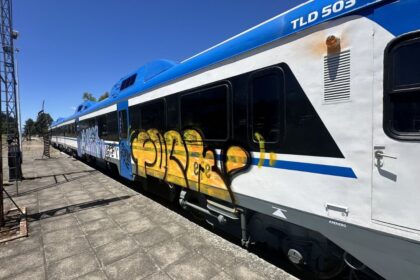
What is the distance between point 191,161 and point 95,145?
8632 mm

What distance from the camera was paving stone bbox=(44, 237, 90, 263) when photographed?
395 cm

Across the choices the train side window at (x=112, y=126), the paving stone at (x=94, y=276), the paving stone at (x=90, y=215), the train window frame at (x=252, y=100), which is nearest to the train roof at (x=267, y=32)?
the train window frame at (x=252, y=100)

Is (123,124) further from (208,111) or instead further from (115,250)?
(208,111)

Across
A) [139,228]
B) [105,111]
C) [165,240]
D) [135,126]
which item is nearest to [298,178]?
[165,240]

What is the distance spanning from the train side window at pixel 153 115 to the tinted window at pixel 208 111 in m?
0.91

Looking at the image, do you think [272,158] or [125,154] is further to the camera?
[125,154]

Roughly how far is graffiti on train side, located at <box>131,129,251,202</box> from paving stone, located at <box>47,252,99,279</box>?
6.02 feet

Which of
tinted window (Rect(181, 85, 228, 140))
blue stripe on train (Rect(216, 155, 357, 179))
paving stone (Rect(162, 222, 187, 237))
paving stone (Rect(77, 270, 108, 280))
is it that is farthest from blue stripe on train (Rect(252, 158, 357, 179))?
paving stone (Rect(77, 270, 108, 280))

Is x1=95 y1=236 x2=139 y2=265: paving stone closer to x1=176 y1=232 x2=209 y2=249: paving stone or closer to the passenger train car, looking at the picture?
x1=176 y1=232 x2=209 y2=249: paving stone

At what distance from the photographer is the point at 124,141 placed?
7.78 metres

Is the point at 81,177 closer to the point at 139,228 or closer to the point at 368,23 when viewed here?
the point at 139,228

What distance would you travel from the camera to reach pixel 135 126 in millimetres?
6898

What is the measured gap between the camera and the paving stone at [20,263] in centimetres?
356

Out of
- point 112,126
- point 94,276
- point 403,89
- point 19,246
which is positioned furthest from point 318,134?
point 112,126
